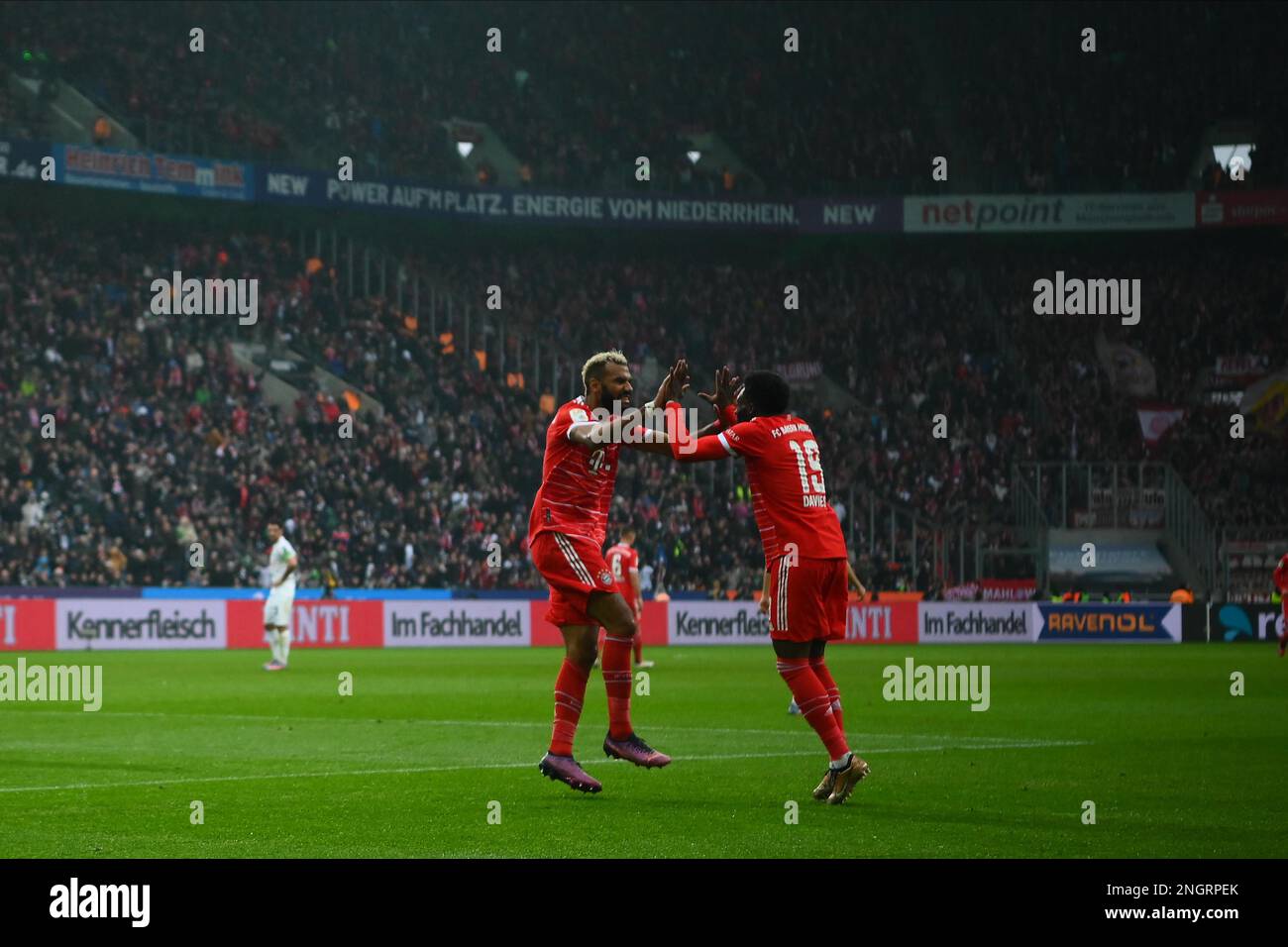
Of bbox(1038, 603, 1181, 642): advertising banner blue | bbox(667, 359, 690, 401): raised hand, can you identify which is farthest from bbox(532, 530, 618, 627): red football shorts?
bbox(1038, 603, 1181, 642): advertising banner blue

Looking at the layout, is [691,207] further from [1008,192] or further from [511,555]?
[511,555]

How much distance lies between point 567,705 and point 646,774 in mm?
1580

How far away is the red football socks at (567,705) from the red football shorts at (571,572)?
1.12ft

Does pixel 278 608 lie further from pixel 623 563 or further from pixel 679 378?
pixel 679 378

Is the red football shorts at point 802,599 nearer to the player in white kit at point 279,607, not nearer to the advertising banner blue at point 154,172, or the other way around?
the player in white kit at point 279,607

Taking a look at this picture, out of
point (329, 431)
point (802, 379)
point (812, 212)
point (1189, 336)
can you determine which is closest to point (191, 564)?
point (329, 431)

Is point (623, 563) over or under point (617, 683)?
over

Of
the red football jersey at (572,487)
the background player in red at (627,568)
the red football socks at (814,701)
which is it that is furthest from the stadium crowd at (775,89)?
the red football socks at (814,701)

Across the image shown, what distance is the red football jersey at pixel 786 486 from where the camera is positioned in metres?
12.0

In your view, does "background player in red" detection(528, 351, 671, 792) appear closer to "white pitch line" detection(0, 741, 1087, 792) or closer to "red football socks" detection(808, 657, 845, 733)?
"red football socks" detection(808, 657, 845, 733)

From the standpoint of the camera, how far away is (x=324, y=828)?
33.8 feet

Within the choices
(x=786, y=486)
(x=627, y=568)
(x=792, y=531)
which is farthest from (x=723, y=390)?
(x=627, y=568)

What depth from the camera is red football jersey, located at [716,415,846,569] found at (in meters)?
12.0

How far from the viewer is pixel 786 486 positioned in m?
12.1
